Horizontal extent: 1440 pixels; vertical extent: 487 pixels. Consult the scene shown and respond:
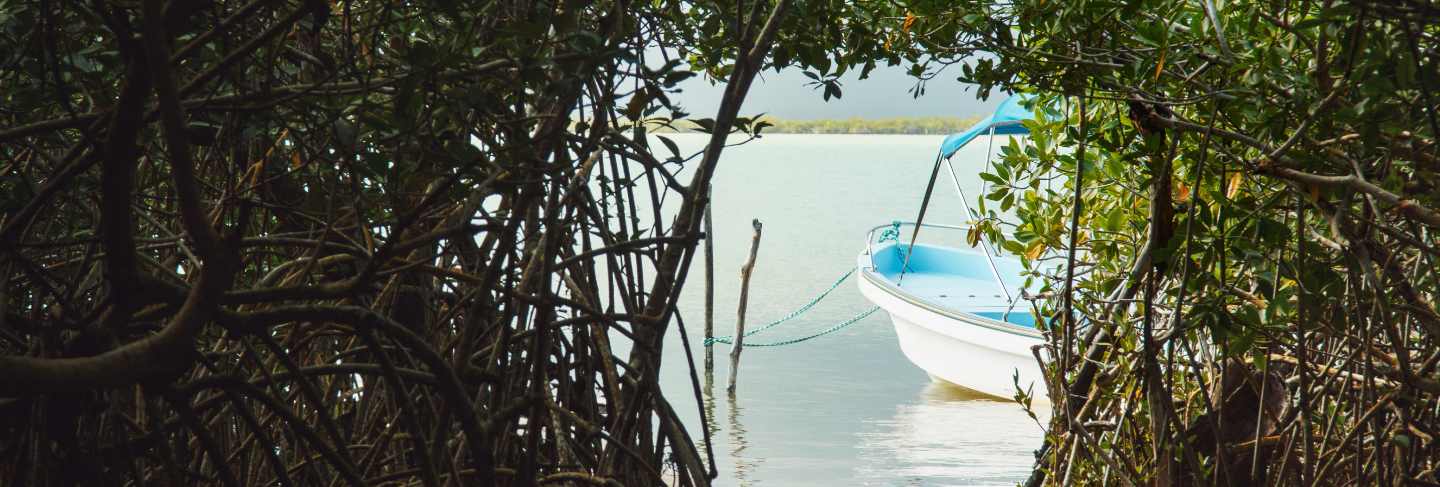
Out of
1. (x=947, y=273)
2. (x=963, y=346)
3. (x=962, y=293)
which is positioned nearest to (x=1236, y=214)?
(x=963, y=346)

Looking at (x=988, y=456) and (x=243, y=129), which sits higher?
(x=243, y=129)

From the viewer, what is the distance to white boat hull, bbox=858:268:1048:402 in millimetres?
9812

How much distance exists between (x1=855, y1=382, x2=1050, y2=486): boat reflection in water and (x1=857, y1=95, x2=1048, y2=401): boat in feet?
0.72

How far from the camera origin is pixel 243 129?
1.74 m

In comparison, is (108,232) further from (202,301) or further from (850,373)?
(850,373)

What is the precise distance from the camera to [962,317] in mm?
10141

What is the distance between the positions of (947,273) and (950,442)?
15.9 ft

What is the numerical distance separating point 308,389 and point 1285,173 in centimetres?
172

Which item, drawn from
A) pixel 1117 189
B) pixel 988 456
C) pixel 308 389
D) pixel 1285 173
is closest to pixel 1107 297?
pixel 1117 189

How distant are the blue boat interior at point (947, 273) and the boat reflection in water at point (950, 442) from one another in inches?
59.4

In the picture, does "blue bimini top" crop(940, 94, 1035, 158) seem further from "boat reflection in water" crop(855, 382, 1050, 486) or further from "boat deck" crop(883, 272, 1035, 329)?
"boat reflection in water" crop(855, 382, 1050, 486)

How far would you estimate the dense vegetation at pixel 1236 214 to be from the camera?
2059 mm

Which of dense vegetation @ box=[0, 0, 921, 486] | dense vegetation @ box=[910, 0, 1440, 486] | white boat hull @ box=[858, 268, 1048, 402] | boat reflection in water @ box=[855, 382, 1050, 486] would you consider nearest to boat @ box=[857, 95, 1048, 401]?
white boat hull @ box=[858, 268, 1048, 402]

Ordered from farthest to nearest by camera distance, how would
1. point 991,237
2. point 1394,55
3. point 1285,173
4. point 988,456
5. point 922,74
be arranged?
point 988,456
point 991,237
point 922,74
point 1285,173
point 1394,55
